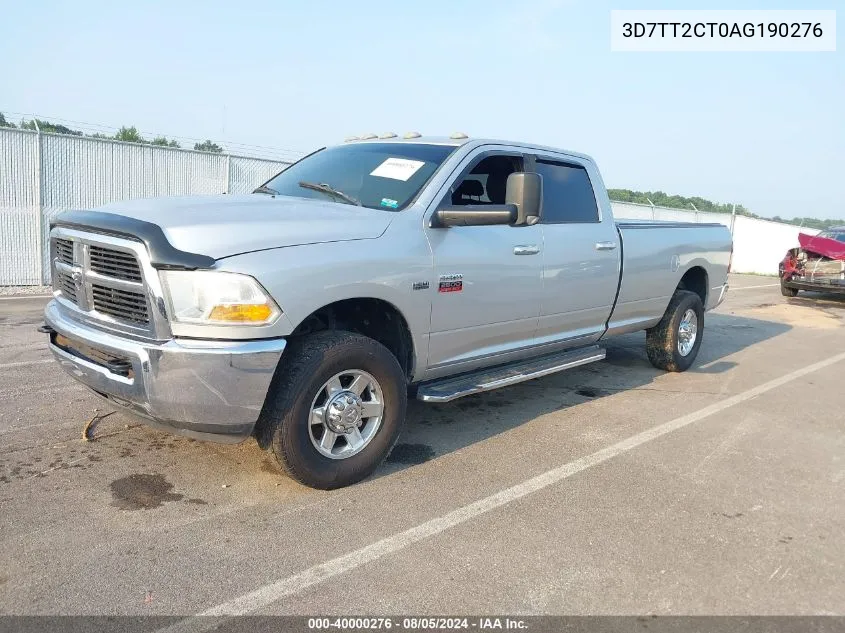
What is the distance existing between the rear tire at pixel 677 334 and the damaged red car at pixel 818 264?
8410 mm

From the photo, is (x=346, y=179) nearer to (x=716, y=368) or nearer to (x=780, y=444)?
(x=780, y=444)

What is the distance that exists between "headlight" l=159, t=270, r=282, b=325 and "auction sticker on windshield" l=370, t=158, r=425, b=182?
1.49 m

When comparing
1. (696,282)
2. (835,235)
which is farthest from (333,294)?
(835,235)

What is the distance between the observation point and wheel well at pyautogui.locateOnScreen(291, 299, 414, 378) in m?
3.83

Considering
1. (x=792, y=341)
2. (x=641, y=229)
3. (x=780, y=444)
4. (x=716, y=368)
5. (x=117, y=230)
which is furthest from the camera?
(x=792, y=341)

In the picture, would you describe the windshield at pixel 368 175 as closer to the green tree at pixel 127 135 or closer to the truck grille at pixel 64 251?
the truck grille at pixel 64 251

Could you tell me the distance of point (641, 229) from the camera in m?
6.04

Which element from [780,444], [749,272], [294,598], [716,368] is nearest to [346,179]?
[294,598]

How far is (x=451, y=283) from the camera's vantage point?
4.09 meters

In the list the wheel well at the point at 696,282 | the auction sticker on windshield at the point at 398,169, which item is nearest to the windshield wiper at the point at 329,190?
the auction sticker on windshield at the point at 398,169

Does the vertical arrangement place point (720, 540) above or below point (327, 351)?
below

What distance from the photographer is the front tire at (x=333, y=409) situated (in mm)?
3387

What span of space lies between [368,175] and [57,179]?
10360mm

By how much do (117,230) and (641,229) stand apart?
443 cm
